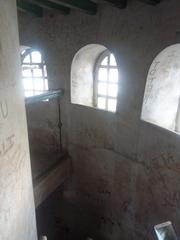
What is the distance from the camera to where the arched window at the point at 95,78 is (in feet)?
11.6

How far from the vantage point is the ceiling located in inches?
104

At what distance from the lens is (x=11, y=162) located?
1531 millimetres

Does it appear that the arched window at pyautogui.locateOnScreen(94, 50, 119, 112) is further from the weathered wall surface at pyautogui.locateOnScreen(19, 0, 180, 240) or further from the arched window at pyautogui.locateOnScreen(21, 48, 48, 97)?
the arched window at pyautogui.locateOnScreen(21, 48, 48, 97)

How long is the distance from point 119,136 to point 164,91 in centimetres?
Result: 88

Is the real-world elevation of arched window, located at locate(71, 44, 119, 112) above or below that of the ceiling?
below

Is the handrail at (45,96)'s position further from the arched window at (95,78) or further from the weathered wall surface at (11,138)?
the weathered wall surface at (11,138)

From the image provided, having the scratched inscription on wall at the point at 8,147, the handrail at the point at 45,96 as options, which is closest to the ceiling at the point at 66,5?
the handrail at the point at 45,96

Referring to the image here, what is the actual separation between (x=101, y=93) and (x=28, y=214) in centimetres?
228

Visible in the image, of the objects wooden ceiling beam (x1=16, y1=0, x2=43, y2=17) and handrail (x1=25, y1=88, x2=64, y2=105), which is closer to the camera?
handrail (x1=25, y1=88, x2=64, y2=105)

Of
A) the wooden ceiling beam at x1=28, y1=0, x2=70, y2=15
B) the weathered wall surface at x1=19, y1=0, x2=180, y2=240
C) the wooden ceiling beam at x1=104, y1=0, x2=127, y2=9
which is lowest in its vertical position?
the weathered wall surface at x1=19, y1=0, x2=180, y2=240

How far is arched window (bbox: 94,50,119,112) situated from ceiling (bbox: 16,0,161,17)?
2.56 feet

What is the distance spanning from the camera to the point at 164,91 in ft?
9.71

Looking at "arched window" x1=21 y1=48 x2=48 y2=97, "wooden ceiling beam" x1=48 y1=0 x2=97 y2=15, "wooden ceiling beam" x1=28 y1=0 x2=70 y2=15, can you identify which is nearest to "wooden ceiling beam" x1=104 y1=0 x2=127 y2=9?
"wooden ceiling beam" x1=48 y1=0 x2=97 y2=15

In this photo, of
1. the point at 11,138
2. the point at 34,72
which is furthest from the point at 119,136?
the point at 34,72
